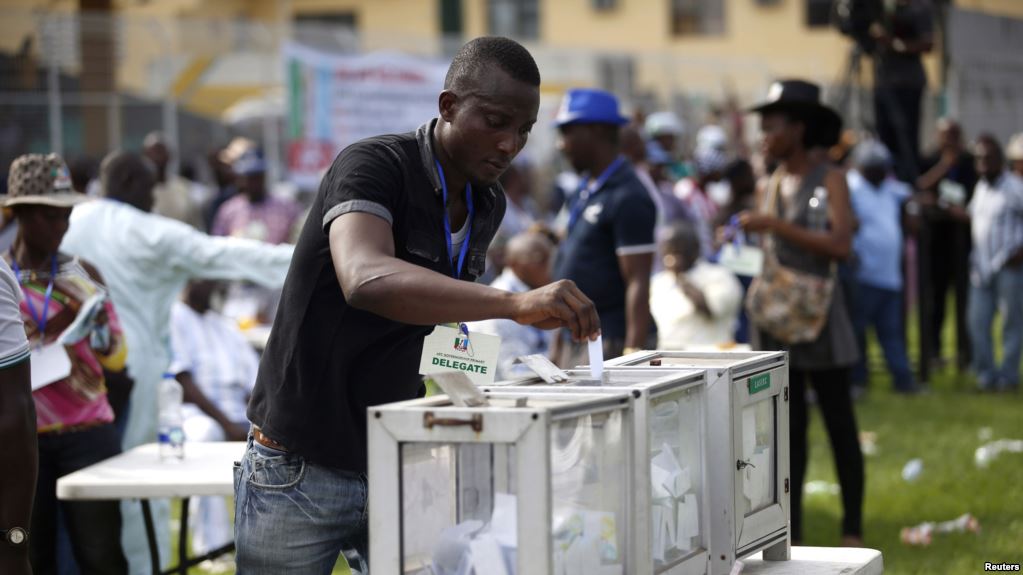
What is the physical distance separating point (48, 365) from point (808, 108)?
3350 mm

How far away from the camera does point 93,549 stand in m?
5.13

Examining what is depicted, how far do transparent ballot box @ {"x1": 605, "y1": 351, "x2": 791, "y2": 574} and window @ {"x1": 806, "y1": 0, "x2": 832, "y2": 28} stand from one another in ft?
93.2

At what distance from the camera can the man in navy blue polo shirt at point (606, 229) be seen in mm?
5785

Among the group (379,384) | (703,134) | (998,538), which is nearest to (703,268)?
(998,538)

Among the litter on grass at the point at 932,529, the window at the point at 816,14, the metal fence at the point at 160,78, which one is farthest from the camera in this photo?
the window at the point at 816,14

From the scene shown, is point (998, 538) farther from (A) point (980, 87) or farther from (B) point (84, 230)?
(A) point (980, 87)

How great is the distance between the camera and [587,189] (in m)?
6.10

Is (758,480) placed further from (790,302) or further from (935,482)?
(935,482)

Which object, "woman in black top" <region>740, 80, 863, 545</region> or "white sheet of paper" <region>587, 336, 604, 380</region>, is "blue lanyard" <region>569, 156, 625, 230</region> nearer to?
"woman in black top" <region>740, 80, 863, 545</region>

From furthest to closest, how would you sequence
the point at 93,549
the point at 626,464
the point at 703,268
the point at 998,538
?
the point at 703,268, the point at 998,538, the point at 93,549, the point at 626,464

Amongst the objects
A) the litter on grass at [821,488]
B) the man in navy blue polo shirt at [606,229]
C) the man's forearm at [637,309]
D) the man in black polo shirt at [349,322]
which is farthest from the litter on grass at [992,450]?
the man in black polo shirt at [349,322]

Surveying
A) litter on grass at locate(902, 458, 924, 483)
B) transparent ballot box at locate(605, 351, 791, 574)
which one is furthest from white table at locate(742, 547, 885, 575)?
litter on grass at locate(902, 458, 924, 483)

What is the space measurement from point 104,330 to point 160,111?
958 centimetres

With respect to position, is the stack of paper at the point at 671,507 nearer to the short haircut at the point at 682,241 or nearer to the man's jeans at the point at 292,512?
the man's jeans at the point at 292,512
